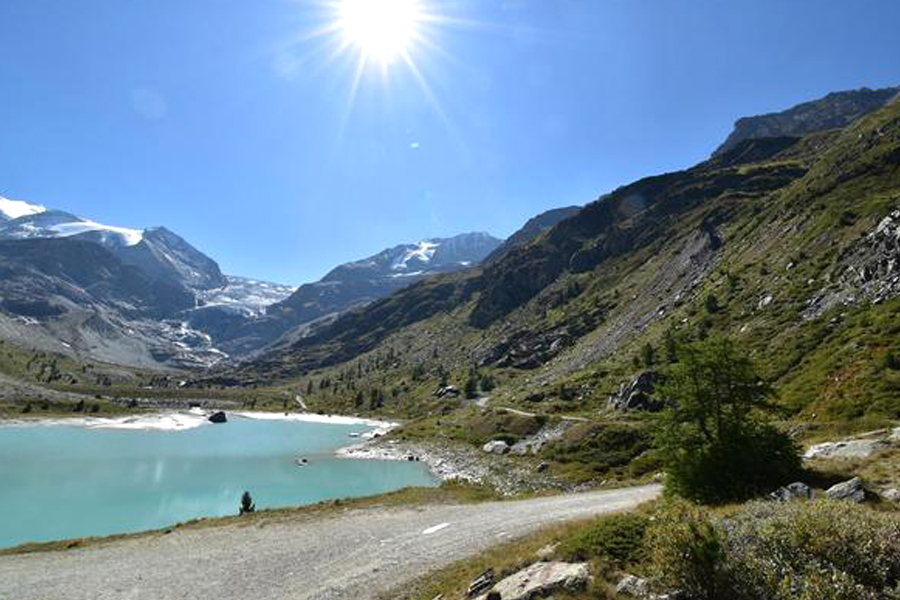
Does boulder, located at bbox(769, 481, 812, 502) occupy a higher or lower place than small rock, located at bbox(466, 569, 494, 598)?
higher

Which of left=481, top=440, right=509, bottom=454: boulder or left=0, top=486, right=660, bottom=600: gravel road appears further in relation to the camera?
left=481, top=440, right=509, bottom=454: boulder

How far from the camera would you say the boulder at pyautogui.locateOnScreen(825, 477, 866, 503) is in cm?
2162

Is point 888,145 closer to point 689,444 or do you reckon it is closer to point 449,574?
point 689,444

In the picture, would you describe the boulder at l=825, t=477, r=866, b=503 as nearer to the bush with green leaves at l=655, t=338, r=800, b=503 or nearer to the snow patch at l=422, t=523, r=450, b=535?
the bush with green leaves at l=655, t=338, r=800, b=503

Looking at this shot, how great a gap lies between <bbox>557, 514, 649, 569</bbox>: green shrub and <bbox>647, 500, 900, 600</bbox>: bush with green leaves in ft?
7.29

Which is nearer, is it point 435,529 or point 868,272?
point 435,529

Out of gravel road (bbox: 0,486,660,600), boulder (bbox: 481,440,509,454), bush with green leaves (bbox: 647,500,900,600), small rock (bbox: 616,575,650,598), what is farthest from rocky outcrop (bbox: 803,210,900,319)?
small rock (bbox: 616,575,650,598)

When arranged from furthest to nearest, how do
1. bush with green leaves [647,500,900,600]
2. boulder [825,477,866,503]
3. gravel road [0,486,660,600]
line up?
1. gravel road [0,486,660,600]
2. boulder [825,477,866,503]
3. bush with green leaves [647,500,900,600]

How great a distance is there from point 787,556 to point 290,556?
23373 millimetres

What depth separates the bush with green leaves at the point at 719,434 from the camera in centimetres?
2783

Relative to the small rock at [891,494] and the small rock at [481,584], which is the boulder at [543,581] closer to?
the small rock at [481,584]

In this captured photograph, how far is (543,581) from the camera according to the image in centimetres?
1670

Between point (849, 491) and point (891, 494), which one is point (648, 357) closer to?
point (891, 494)

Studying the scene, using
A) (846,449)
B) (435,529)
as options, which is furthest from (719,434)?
(435,529)
